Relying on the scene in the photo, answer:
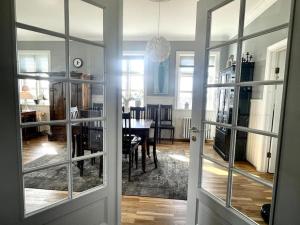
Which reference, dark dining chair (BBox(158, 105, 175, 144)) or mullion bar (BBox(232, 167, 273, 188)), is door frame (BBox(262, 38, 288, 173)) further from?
dark dining chair (BBox(158, 105, 175, 144))

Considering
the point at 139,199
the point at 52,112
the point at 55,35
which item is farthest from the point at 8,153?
the point at 139,199

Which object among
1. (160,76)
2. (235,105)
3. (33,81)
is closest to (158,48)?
(160,76)

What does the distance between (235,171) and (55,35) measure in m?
1.51

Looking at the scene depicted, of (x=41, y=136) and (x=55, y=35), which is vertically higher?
(x=55, y=35)

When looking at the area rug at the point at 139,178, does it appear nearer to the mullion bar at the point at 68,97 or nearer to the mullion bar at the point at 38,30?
the mullion bar at the point at 68,97

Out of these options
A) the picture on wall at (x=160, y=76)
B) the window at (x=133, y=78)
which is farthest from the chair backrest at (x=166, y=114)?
the window at (x=133, y=78)

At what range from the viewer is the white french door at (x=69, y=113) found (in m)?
1.19

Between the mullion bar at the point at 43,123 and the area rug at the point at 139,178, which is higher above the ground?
the mullion bar at the point at 43,123

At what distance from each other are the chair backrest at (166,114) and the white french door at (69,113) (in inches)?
157

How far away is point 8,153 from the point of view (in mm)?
1051

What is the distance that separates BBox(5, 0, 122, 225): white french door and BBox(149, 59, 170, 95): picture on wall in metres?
4.05

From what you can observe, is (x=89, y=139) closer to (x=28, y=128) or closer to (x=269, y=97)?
(x=28, y=128)

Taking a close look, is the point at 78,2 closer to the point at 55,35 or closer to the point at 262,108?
the point at 55,35

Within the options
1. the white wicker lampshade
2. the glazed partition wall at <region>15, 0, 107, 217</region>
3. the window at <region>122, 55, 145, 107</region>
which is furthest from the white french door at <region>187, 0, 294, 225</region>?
the window at <region>122, 55, 145, 107</region>
